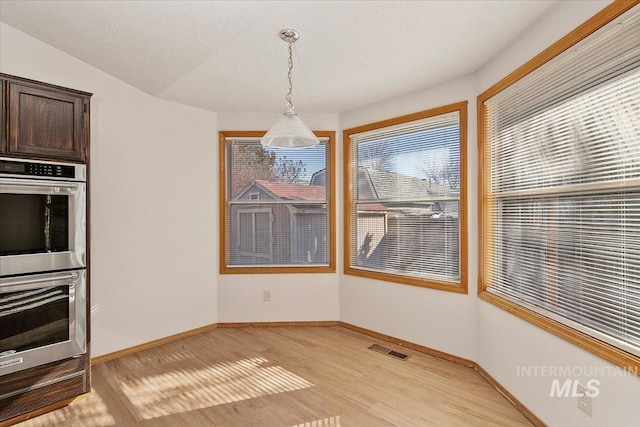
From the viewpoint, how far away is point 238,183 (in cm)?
412

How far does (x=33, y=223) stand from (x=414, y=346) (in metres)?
3.24

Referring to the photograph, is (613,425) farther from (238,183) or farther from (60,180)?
(238,183)

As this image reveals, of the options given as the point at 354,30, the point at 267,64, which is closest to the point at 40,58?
the point at 267,64

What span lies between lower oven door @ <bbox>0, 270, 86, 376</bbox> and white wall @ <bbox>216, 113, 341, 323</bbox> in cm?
175

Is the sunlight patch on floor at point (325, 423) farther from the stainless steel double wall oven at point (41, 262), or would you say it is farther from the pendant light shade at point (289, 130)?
the pendant light shade at point (289, 130)

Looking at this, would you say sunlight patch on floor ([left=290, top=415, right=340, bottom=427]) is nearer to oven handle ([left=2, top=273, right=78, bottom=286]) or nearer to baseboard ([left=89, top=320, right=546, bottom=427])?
baseboard ([left=89, top=320, right=546, bottom=427])

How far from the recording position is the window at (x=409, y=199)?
3.19 m

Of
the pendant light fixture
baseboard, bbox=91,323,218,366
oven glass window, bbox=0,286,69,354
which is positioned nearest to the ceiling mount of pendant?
the pendant light fixture

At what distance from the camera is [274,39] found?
7.96 ft

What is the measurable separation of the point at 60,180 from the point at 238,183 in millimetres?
1971

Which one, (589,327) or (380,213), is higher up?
(380,213)

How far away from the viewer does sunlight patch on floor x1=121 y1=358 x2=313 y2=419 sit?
239cm

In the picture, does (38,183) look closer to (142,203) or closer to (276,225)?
(142,203)

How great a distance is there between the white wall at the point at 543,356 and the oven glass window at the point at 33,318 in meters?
3.07
